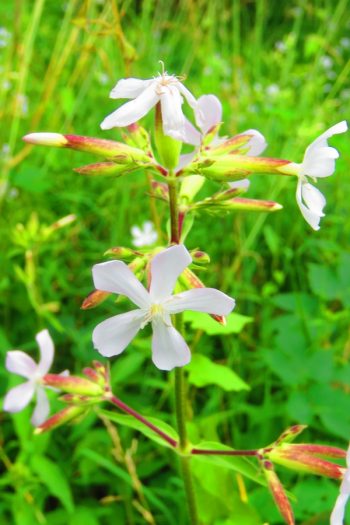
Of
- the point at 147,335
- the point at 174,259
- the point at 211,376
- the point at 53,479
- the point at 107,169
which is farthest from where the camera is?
the point at 147,335

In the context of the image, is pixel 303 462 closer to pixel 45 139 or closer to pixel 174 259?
pixel 174 259

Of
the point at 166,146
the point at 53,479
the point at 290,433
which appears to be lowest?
the point at 53,479

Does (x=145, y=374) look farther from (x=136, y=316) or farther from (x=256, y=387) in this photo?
(x=136, y=316)

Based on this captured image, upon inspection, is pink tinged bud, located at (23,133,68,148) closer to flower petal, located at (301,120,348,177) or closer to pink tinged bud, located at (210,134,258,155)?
pink tinged bud, located at (210,134,258,155)

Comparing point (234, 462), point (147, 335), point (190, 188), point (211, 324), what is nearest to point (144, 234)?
point (147, 335)

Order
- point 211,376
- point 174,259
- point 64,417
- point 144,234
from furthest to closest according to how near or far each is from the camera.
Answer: point 144,234 < point 211,376 < point 64,417 < point 174,259

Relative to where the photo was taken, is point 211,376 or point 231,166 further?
point 211,376

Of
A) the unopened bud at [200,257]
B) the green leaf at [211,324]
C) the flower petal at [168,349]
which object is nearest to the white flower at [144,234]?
the green leaf at [211,324]
